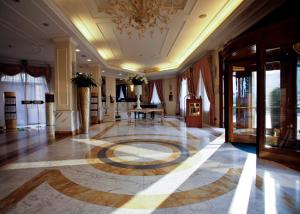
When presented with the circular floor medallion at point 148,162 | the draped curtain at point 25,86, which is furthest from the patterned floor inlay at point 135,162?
the draped curtain at point 25,86

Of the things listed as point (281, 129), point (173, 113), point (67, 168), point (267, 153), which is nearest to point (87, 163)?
point (67, 168)

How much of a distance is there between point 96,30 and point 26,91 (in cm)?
607

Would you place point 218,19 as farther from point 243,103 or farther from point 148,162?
point 148,162

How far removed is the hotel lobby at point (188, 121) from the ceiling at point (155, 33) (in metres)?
0.04

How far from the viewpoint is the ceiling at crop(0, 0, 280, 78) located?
12.9 feet

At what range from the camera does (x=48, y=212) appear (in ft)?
5.37

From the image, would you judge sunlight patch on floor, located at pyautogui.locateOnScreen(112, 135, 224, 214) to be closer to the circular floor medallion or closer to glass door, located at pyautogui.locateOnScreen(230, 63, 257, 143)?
the circular floor medallion

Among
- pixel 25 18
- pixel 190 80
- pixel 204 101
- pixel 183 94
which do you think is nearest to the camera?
pixel 25 18

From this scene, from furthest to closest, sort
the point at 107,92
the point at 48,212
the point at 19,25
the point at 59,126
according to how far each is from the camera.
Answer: the point at 107,92 < the point at 59,126 < the point at 19,25 < the point at 48,212

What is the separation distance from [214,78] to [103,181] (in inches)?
246

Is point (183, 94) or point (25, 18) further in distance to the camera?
point (183, 94)

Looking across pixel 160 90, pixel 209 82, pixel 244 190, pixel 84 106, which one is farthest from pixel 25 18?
pixel 160 90

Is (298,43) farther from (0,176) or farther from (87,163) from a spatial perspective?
(0,176)

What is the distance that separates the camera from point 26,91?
9094 mm
